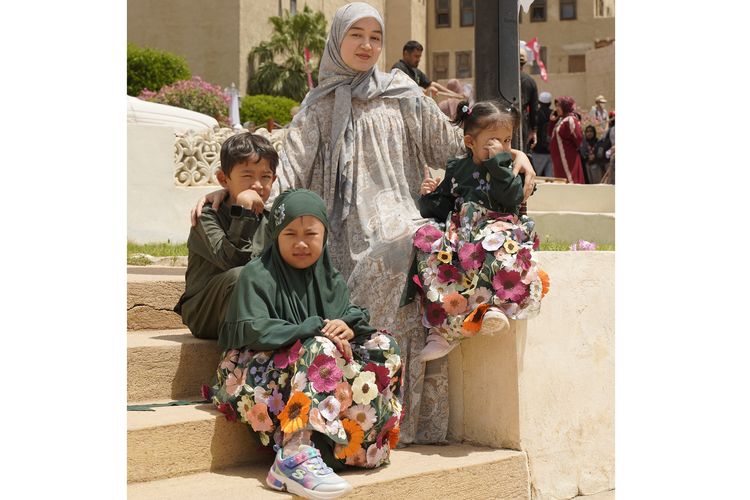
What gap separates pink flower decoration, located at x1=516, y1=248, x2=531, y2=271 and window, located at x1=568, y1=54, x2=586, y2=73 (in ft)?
140

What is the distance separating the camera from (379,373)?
3.40 meters

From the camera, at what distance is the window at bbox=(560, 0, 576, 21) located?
44906mm

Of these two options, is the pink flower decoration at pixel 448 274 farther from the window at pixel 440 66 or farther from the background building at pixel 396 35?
the window at pixel 440 66

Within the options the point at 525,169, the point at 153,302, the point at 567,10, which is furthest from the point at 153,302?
the point at 567,10

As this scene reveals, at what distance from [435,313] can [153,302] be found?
1355 mm

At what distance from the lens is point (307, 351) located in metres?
3.24

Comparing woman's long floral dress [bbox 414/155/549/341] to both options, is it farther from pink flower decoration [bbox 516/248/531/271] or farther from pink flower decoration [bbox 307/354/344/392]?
pink flower decoration [bbox 307/354/344/392]

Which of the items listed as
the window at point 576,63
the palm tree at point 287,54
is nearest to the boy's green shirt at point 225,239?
the palm tree at point 287,54

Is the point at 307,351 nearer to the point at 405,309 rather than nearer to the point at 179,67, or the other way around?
the point at 405,309

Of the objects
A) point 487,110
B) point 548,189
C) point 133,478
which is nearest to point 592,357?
point 487,110

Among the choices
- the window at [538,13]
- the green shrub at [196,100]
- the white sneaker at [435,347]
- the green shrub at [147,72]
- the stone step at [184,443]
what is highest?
the window at [538,13]

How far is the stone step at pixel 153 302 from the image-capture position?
4312mm

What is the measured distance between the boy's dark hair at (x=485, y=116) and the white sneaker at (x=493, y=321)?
0.73 m

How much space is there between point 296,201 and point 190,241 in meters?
0.73
